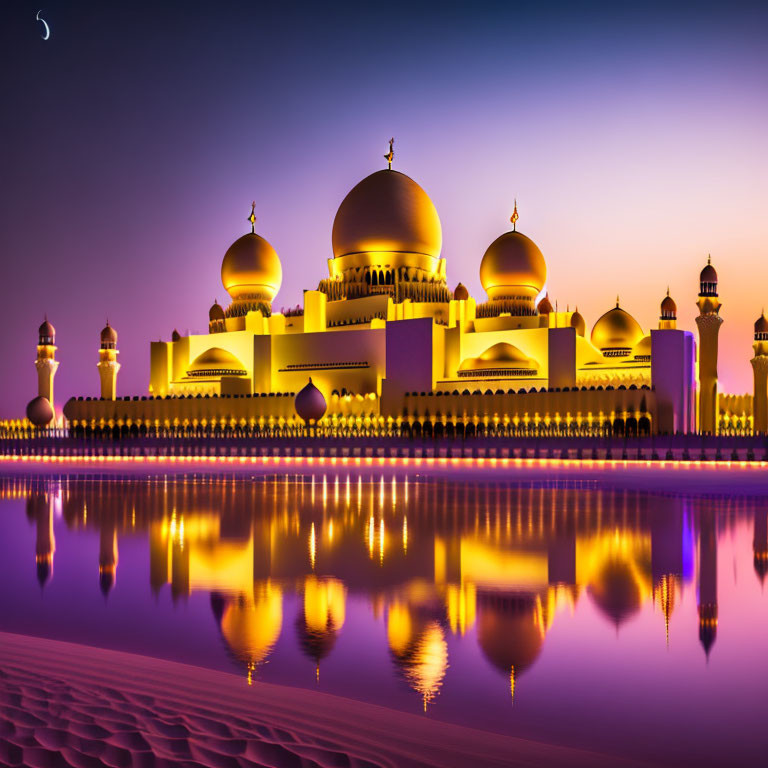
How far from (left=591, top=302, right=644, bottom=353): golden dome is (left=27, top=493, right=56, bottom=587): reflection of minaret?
2232 cm

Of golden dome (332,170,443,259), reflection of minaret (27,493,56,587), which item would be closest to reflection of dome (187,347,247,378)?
golden dome (332,170,443,259)

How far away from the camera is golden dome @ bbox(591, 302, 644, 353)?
30922 millimetres

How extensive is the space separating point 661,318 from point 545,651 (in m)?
26.8

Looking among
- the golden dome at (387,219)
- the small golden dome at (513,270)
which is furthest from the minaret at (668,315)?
the golden dome at (387,219)

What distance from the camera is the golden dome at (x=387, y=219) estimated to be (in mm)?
31250

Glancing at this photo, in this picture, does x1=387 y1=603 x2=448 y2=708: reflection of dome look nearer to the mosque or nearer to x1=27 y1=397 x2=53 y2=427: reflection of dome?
the mosque

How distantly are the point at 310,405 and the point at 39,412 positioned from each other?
38.1 ft

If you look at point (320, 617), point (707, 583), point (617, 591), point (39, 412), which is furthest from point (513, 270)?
point (320, 617)

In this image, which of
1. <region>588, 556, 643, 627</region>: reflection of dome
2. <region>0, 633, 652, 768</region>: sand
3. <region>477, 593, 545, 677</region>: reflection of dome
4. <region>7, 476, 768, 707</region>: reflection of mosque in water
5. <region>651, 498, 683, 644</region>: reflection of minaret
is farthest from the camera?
<region>651, 498, 683, 644</region>: reflection of minaret

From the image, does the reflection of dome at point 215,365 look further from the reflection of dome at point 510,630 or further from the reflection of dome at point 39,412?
the reflection of dome at point 510,630

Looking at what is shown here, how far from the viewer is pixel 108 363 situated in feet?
113

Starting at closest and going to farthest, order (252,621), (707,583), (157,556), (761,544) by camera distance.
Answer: (252,621) < (707,583) < (157,556) < (761,544)

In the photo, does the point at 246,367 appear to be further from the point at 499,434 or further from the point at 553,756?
the point at 553,756

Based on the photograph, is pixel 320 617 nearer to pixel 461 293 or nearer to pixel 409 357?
pixel 409 357
